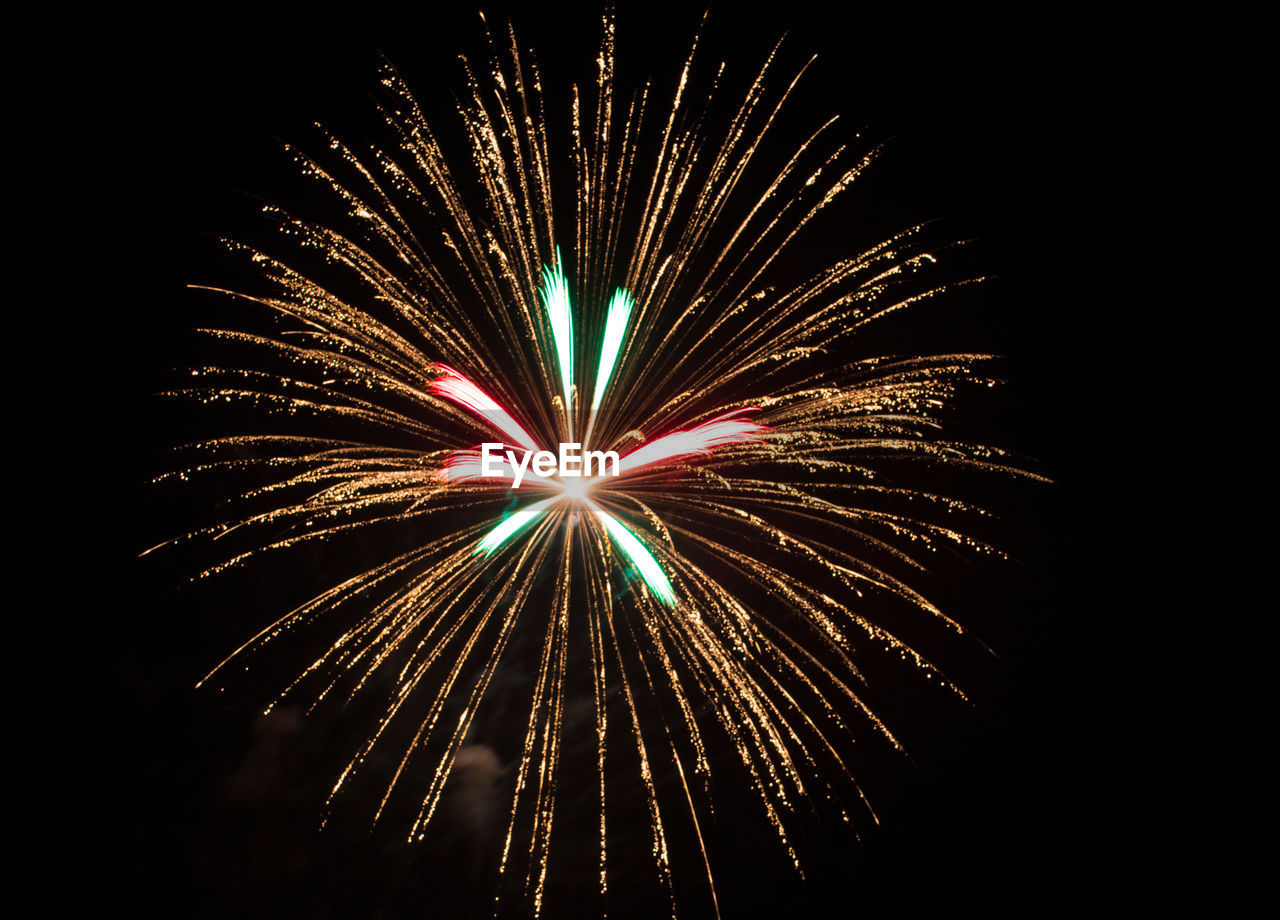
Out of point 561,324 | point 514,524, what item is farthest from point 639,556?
point 561,324

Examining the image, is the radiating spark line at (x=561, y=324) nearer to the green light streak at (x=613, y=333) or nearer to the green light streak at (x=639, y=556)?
the green light streak at (x=613, y=333)

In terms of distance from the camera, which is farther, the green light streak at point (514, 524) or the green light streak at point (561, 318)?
the green light streak at point (514, 524)

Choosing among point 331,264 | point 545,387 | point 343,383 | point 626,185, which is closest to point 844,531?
point 545,387

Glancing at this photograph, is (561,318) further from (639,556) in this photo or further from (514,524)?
(639,556)

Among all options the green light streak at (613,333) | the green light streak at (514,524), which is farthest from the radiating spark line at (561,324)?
the green light streak at (514,524)

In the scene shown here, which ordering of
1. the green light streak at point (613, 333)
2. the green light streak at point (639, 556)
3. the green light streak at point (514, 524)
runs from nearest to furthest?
the green light streak at point (613, 333), the green light streak at point (639, 556), the green light streak at point (514, 524)

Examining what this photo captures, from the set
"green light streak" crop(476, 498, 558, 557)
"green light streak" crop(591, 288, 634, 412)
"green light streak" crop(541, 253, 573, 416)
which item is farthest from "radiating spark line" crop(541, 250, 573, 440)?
"green light streak" crop(476, 498, 558, 557)
